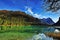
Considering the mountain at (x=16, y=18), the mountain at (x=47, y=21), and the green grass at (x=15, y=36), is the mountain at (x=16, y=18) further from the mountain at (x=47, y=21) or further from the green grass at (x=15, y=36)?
the green grass at (x=15, y=36)

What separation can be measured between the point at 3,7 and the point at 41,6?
740 mm

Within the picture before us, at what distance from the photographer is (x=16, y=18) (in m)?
3.38

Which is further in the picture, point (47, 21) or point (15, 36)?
point (47, 21)

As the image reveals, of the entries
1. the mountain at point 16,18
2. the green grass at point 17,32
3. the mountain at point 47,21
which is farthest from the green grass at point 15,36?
the mountain at point 47,21

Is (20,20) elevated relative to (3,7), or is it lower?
lower

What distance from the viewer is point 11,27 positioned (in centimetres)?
332

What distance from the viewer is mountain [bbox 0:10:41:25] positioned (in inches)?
131

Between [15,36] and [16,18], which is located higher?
A: [16,18]

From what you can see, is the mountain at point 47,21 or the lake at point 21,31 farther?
the mountain at point 47,21

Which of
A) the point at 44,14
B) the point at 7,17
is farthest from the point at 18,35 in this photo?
the point at 44,14

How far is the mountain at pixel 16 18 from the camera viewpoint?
3322mm

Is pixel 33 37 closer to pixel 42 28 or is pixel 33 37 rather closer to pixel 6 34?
pixel 42 28

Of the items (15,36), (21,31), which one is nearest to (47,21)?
(21,31)

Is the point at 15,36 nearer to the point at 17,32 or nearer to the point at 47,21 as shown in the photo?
the point at 17,32
